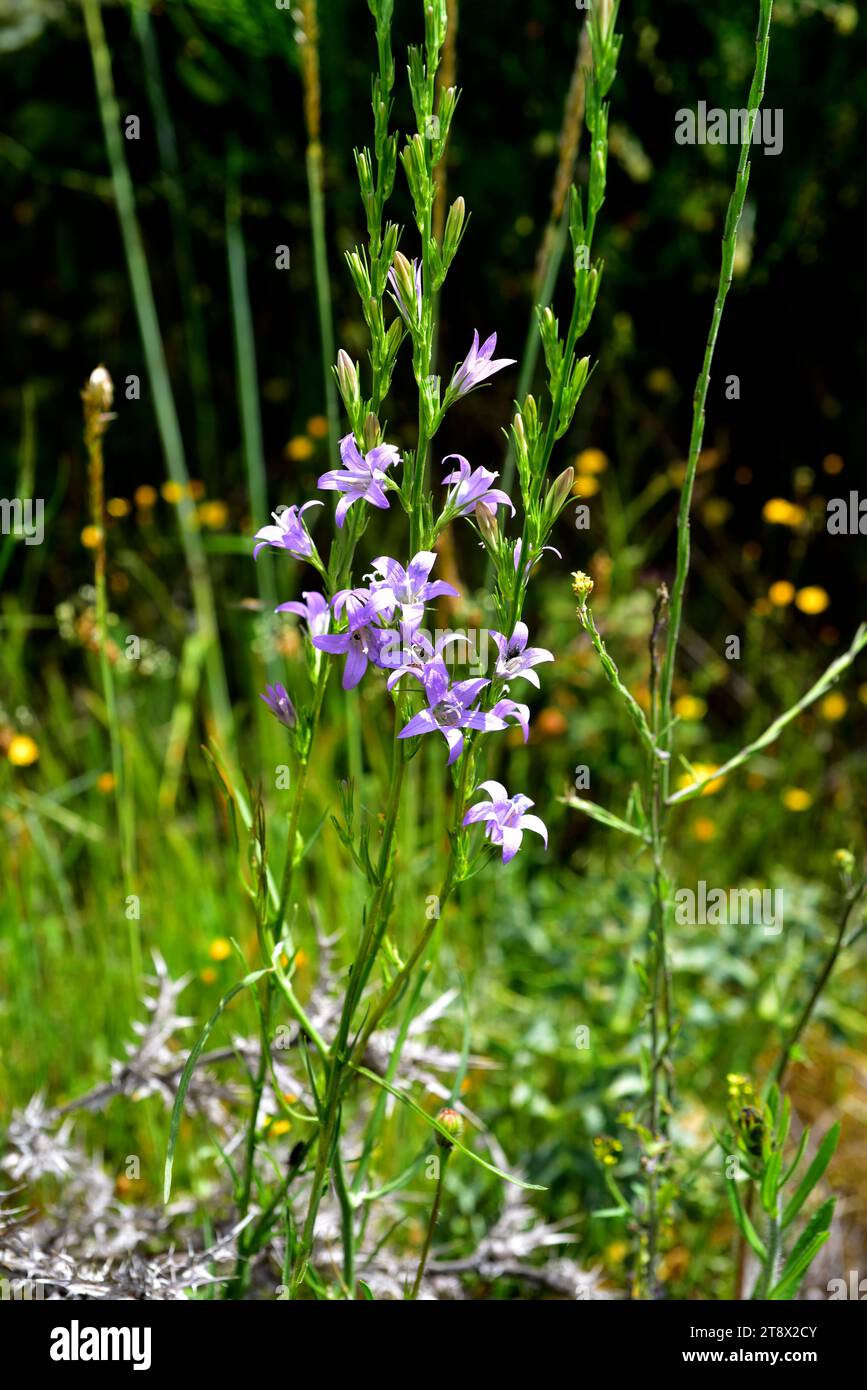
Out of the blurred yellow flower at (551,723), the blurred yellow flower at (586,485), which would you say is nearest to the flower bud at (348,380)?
the blurred yellow flower at (551,723)

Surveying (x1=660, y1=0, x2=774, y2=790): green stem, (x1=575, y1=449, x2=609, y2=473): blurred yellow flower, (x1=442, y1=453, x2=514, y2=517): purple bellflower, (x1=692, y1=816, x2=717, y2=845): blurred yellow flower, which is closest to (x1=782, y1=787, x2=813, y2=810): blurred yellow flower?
(x1=692, y1=816, x2=717, y2=845): blurred yellow flower

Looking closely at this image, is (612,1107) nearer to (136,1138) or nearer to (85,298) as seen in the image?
(136,1138)

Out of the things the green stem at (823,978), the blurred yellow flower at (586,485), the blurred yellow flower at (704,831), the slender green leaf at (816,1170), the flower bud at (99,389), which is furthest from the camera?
the blurred yellow flower at (586,485)

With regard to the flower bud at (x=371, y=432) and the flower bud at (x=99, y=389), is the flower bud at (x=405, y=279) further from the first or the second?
the flower bud at (x=99, y=389)

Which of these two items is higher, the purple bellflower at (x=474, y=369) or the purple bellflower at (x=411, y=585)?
the purple bellflower at (x=474, y=369)

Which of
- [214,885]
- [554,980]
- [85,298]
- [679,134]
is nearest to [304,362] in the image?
[85,298]

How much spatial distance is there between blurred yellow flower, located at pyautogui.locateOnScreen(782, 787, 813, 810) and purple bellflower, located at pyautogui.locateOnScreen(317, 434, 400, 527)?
2.18 metres

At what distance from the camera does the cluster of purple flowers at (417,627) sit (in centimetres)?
113

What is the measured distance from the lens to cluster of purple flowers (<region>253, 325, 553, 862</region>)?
113cm

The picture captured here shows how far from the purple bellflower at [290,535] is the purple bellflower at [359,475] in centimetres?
3

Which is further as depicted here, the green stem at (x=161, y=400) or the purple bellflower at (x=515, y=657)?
the green stem at (x=161, y=400)

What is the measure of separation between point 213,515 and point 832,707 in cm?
176

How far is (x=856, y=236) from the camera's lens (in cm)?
397

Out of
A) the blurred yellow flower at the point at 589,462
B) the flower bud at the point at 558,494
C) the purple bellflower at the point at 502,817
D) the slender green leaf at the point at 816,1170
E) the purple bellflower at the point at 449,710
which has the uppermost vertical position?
the blurred yellow flower at the point at 589,462
